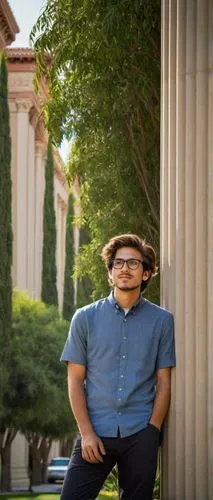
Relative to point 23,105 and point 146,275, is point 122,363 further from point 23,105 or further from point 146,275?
point 23,105

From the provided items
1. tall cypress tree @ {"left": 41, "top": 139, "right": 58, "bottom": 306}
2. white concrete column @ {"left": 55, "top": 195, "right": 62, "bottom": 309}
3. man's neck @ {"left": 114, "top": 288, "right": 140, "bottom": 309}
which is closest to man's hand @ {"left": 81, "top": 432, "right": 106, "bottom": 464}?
man's neck @ {"left": 114, "top": 288, "right": 140, "bottom": 309}

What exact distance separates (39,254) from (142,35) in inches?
1204

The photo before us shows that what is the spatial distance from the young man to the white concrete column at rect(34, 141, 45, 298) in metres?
34.1

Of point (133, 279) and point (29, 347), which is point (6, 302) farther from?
point (133, 279)

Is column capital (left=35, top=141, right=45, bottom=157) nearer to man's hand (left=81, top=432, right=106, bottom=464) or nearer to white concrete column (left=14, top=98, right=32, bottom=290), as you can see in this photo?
white concrete column (left=14, top=98, right=32, bottom=290)

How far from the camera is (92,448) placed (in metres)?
4.27

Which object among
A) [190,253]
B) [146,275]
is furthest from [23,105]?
[190,253]

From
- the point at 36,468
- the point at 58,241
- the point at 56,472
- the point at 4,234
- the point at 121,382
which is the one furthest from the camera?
the point at 58,241

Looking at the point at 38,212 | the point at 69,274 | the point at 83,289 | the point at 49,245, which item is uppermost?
the point at 38,212

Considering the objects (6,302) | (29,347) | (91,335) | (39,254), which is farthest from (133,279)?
(39,254)

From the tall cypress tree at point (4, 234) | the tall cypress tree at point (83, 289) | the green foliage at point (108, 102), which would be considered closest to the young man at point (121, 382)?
the green foliage at point (108, 102)

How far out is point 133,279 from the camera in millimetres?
4488

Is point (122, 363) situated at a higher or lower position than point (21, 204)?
lower

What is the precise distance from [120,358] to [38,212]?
35.1 meters
